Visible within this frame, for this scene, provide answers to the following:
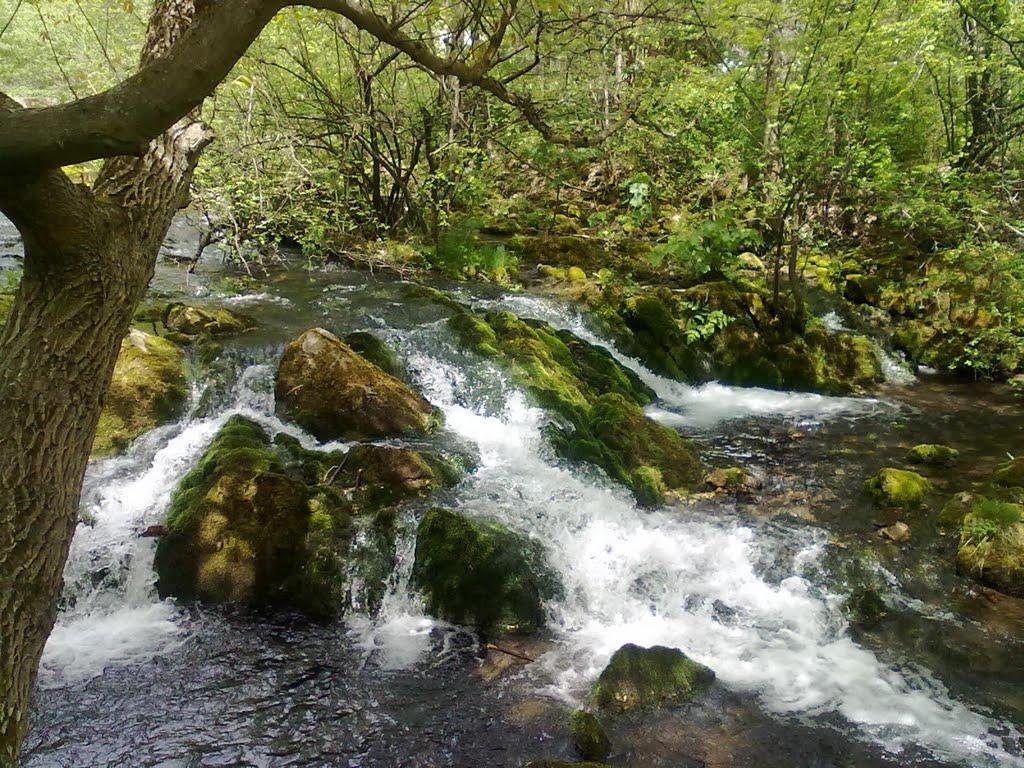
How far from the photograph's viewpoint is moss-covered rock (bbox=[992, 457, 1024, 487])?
677 centimetres

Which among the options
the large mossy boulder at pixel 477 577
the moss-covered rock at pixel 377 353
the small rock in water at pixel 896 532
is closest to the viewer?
the large mossy boulder at pixel 477 577

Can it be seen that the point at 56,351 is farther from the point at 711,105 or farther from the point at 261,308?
the point at 711,105

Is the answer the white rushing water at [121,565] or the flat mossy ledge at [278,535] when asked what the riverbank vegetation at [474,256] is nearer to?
the flat mossy ledge at [278,535]

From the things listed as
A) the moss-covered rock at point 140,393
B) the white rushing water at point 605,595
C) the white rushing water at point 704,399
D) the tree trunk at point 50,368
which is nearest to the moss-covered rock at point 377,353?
the white rushing water at point 605,595

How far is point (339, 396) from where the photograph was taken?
7.22 m

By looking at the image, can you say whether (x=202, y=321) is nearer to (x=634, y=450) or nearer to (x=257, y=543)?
(x=257, y=543)

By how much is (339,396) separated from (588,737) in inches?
176

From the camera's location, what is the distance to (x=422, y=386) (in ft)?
27.3

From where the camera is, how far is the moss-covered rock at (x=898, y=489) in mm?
6789

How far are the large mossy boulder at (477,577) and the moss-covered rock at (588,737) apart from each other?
1.20m

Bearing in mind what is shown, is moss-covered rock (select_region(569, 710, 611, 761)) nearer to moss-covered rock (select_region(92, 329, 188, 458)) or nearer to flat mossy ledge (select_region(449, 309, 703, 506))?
flat mossy ledge (select_region(449, 309, 703, 506))

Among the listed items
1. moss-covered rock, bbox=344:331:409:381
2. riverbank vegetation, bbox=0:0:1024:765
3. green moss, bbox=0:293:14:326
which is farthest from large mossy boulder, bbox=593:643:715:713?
green moss, bbox=0:293:14:326

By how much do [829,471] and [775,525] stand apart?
1711 mm

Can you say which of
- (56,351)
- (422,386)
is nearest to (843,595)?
(422,386)
